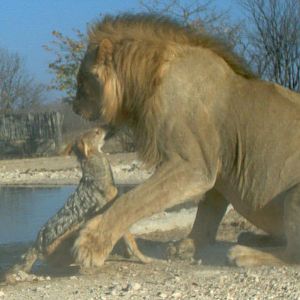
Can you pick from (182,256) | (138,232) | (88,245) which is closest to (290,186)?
(182,256)

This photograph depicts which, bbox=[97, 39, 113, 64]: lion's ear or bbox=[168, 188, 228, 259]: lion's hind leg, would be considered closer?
bbox=[97, 39, 113, 64]: lion's ear

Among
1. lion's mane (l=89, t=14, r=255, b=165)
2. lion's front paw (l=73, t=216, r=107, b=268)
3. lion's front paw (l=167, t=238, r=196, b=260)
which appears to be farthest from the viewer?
lion's front paw (l=167, t=238, r=196, b=260)

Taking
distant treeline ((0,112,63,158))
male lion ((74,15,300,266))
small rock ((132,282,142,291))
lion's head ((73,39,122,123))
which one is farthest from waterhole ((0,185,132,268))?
distant treeline ((0,112,63,158))

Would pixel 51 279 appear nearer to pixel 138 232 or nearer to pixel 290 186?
pixel 290 186

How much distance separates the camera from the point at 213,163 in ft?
19.8

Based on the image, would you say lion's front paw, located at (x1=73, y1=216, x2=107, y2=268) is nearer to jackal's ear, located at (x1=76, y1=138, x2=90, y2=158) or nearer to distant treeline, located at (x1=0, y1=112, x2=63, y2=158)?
jackal's ear, located at (x1=76, y1=138, x2=90, y2=158)

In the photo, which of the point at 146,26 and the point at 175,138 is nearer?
the point at 175,138

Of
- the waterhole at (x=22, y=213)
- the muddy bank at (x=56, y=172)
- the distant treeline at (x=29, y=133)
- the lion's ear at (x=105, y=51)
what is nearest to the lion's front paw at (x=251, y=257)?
the lion's ear at (x=105, y=51)

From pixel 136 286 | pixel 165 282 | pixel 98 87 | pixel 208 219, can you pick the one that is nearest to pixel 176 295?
pixel 136 286

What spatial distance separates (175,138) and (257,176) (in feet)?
2.47

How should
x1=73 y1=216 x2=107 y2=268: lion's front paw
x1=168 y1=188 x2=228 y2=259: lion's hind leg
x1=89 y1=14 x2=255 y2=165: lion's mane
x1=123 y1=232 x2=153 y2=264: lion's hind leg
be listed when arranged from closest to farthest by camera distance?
x1=73 y1=216 x2=107 y2=268: lion's front paw
x1=89 y1=14 x2=255 y2=165: lion's mane
x1=123 y1=232 x2=153 y2=264: lion's hind leg
x1=168 y1=188 x2=228 y2=259: lion's hind leg

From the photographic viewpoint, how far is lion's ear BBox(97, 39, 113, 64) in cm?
622

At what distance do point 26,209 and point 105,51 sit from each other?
5560 millimetres

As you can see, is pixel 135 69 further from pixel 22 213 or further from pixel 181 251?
pixel 22 213
